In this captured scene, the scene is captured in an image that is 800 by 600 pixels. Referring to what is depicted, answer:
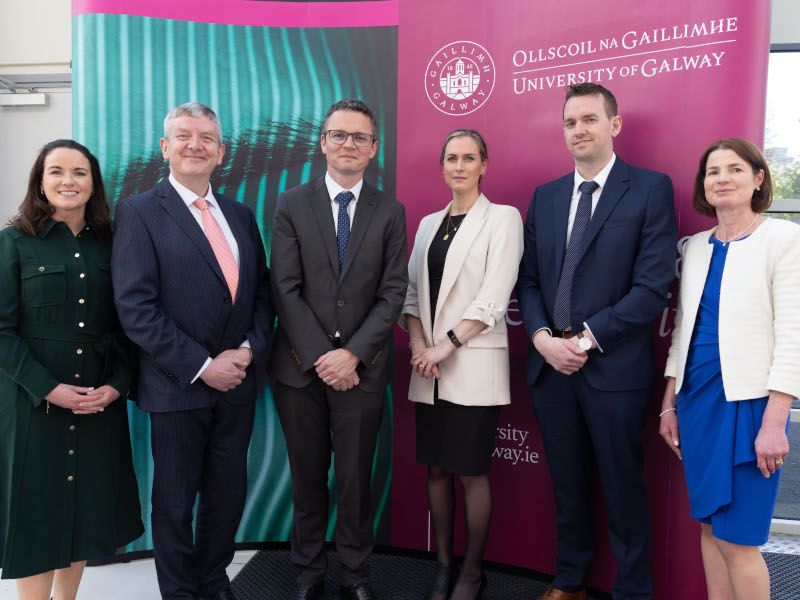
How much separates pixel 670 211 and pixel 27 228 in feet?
7.44

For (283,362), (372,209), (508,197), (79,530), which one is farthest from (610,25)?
(79,530)

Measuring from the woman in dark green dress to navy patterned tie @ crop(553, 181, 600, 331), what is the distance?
1622 millimetres

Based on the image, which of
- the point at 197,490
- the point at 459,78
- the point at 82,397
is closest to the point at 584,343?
the point at 459,78

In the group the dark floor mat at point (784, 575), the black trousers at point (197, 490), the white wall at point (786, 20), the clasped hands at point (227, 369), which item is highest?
the white wall at point (786, 20)

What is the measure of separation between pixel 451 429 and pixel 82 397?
4.39 feet

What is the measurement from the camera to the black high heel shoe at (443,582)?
2564 millimetres

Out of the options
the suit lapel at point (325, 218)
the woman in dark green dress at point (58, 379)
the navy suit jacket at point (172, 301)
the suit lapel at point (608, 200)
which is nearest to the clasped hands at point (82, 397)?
the woman in dark green dress at point (58, 379)

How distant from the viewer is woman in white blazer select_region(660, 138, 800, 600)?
189 centimetres

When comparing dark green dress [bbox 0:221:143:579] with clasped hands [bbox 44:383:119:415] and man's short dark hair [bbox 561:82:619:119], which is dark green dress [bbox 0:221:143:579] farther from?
man's short dark hair [bbox 561:82:619:119]

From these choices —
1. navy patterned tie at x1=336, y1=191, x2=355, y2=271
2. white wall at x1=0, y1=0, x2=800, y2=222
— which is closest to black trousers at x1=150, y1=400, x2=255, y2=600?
navy patterned tie at x1=336, y1=191, x2=355, y2=271

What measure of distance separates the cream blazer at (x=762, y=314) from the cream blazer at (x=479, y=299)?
78cm

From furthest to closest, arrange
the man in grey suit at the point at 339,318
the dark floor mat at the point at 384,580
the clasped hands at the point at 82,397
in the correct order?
the dark floor mat at the point at 384,580, the man in grey suit at the point at 339,318, the clasped hands at the point at 82,397

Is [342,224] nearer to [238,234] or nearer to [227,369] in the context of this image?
[238,234]

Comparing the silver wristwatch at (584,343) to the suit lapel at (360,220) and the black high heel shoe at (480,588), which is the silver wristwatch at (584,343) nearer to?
the suit lapel at (360,220)
